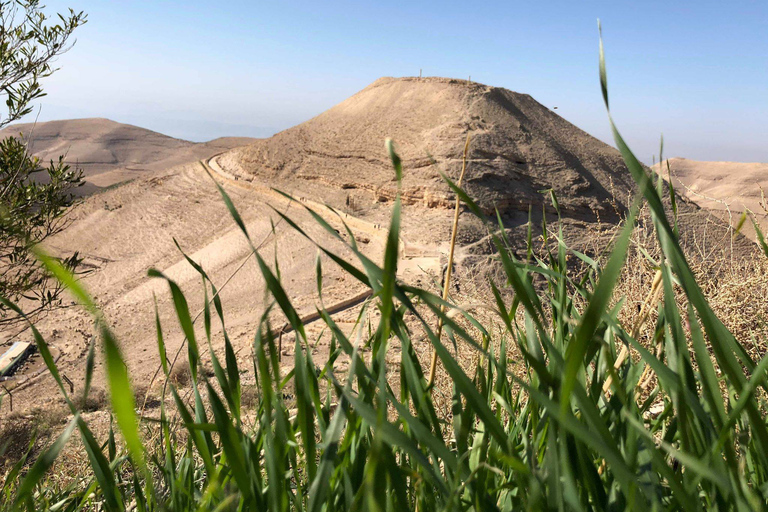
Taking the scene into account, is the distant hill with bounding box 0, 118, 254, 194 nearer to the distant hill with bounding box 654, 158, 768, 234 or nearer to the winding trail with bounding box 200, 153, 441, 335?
the winding trail with bounding box 200, 153, 441, 335

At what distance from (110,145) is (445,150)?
5417 centimetres

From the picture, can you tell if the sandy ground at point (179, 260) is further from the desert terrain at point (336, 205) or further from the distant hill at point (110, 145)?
the distant hill at point (110, 145)

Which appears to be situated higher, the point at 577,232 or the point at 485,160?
the point at 485,160

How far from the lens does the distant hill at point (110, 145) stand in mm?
53188

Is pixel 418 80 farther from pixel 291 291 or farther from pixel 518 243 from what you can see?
pixel 291 291

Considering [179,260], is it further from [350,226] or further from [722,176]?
[722,176]

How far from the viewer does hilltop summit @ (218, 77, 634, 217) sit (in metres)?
15.7

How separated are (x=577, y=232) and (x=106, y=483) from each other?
14.5 m

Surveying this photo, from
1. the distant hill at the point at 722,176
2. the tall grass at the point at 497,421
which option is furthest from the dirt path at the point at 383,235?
the distant hill at the point at 722,176

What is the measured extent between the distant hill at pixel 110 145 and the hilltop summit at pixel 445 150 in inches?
1238

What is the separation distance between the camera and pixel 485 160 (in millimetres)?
16391

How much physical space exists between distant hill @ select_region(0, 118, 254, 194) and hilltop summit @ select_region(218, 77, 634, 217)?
31.5 meters

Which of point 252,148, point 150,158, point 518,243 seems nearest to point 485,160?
point 518,243

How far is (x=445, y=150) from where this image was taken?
1647cm
